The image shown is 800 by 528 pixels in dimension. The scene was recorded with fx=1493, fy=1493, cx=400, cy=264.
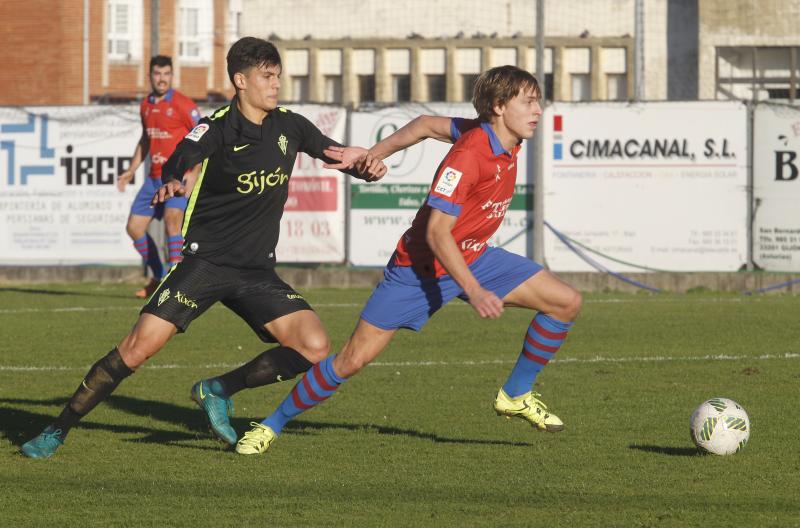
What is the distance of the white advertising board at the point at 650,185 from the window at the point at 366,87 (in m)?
15.4

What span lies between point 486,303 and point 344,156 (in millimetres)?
1343

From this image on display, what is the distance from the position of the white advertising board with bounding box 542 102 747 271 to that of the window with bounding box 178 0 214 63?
946 inches

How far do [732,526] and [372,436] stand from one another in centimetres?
274

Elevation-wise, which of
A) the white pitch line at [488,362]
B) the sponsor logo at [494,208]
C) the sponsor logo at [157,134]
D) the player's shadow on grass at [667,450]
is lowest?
the white pitch line at [488,362]

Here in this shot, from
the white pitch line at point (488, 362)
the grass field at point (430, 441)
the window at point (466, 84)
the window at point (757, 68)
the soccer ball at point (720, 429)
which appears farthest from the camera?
the window at point (466, 84)

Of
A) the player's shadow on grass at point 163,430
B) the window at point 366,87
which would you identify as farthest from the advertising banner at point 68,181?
the window at point 366,87

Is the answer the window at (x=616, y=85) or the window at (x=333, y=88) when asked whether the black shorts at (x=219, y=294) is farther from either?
the window at (x=333, y=88)

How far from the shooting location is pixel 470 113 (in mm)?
19094

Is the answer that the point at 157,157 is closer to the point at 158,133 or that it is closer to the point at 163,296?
the point at 158,133

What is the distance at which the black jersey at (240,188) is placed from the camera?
7457 mm

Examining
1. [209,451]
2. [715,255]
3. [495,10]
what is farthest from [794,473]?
[495,10]

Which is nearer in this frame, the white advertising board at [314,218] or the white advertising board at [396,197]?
the white advertising board at [396,197]

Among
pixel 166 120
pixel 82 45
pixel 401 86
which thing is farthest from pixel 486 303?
pixel 82 45

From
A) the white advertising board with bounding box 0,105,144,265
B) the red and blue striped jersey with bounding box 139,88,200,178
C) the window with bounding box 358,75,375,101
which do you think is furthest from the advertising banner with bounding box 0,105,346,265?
the window with bounding box 358,75,375,101
